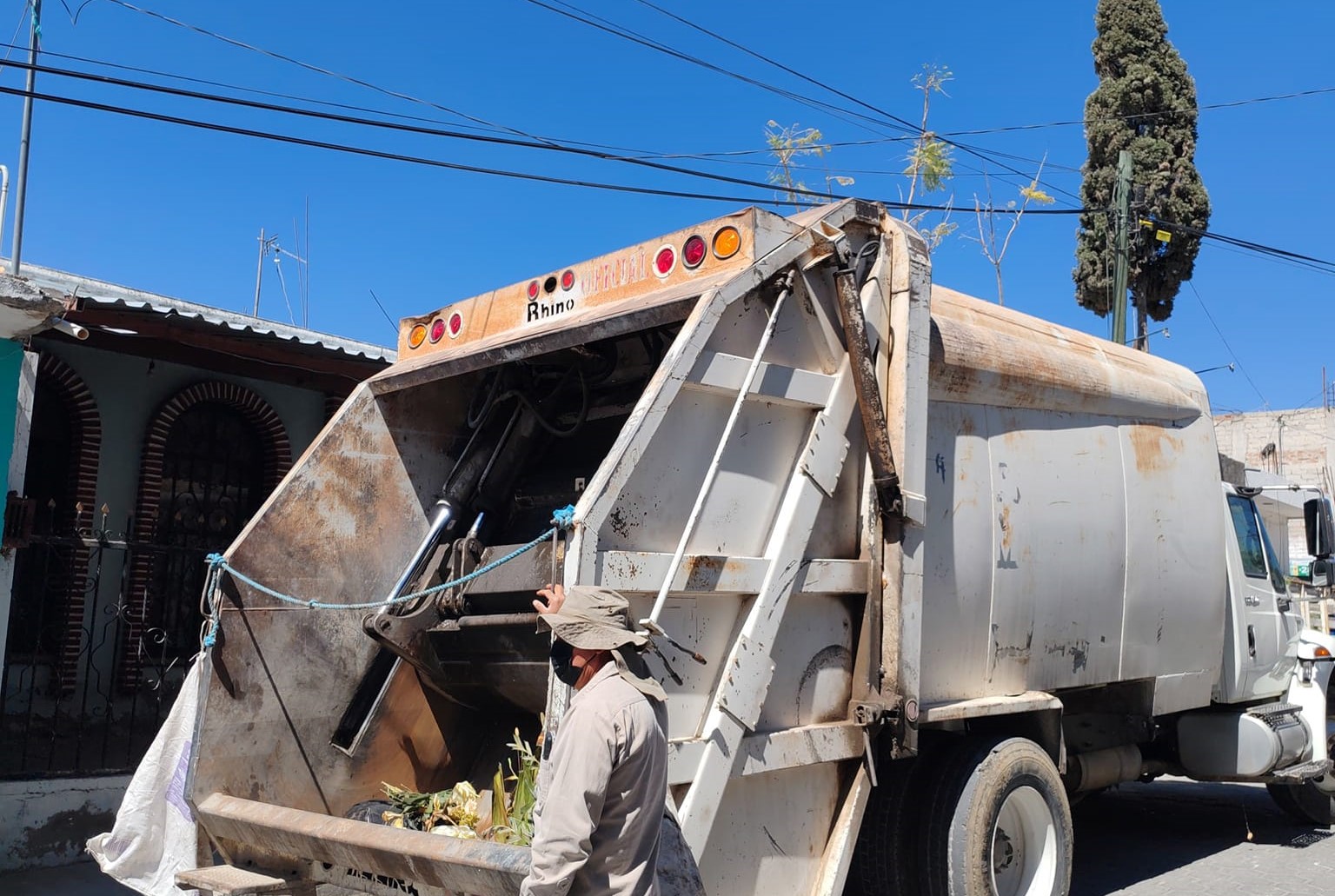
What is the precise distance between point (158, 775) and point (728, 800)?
2.06 m

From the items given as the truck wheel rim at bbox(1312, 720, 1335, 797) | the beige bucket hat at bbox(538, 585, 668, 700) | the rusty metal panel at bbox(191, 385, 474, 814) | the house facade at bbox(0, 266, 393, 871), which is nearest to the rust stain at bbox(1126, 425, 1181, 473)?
the truck wheel rim at bbox(1312, 720, 1335, 797)

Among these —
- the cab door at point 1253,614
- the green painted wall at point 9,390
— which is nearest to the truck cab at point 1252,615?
the cab door at point 1253,614

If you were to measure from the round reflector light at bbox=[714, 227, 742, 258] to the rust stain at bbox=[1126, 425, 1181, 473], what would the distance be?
267cm

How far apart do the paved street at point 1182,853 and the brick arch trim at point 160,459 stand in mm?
2732

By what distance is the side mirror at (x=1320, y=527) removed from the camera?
7.02m

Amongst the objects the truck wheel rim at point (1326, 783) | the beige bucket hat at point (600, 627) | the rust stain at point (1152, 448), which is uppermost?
the rust stain at point (1152, 448)

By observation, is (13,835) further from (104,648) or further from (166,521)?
(166,521)

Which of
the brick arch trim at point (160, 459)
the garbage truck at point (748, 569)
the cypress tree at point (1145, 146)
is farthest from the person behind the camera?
the cypress tree at point (1145, 146)

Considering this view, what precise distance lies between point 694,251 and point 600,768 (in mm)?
1974

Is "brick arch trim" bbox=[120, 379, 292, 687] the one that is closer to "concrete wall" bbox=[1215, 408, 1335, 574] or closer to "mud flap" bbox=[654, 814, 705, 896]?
"mud flap" bbox=[654, 814, 705, 896]

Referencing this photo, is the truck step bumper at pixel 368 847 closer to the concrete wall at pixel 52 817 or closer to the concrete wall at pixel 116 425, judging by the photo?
the concrete wall at pixel 52 817

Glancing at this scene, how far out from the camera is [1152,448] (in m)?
5.59

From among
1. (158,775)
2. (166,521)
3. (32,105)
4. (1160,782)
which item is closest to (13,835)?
(158,775)

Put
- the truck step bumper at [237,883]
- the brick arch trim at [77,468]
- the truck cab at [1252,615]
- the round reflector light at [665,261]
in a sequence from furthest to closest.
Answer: the brick arch trim at [77,468] < the truck cab at [1252,615] < the round reflector light at [665,261] < the truck step bumper at [237,883]
